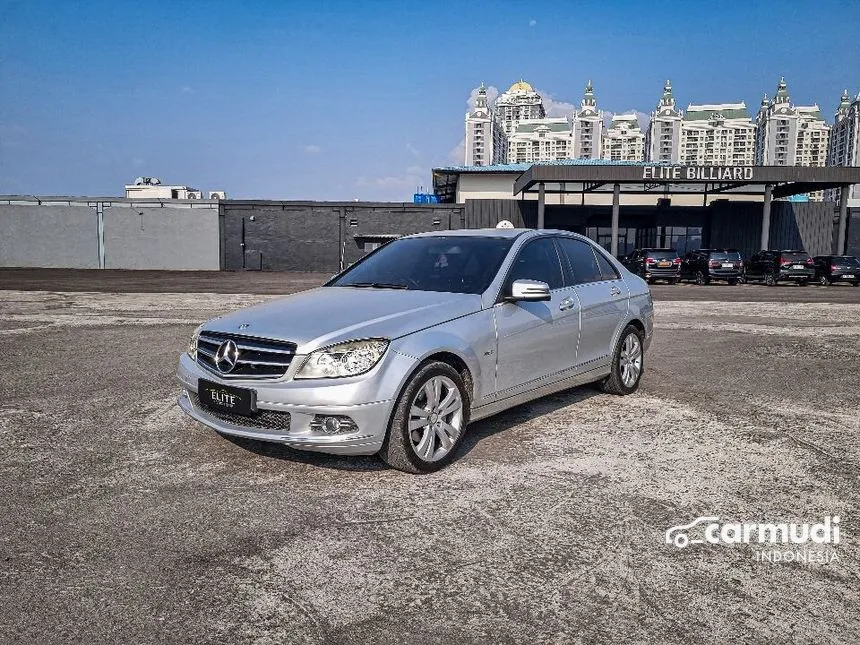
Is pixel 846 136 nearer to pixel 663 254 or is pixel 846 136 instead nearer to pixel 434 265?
pixel 663 254

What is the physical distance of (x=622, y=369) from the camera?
642 cm

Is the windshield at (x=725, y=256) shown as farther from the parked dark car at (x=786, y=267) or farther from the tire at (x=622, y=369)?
the tire at (x=622, y=369)

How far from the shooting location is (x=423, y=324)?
4242 mm

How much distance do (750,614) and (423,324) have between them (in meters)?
2.38

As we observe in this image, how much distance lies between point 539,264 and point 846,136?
168 meters

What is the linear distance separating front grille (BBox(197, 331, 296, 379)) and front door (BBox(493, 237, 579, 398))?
1.55 metres

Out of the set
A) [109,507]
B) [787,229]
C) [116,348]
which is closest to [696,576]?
[109,507]

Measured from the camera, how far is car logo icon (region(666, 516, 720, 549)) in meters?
3.28

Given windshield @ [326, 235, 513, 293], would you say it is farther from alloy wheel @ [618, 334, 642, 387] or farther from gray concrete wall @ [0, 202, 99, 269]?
gray concrete wall @ [0, 202, 99, 269]

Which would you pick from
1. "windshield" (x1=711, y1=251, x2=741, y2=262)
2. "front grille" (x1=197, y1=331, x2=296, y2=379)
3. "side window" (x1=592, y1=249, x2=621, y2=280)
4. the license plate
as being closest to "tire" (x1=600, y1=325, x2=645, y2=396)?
"side window" (x1=592, y1=249, x2=621, y2=280)

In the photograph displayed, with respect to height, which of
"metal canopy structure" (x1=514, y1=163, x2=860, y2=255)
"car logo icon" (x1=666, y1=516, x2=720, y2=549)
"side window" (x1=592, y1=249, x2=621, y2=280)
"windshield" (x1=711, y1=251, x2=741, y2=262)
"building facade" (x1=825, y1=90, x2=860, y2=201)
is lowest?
"car logo icon" (x1=666, y1=516, x2=720, y2=549)

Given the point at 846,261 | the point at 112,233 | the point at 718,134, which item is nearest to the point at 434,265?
the point at 846,261

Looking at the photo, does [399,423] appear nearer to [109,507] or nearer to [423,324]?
[423,324]

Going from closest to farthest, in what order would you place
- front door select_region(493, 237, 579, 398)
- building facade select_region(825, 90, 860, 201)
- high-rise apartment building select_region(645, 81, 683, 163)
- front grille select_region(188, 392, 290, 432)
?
front grille select_region(188, 392, 290, 432) < front door select_region(493, 237, 579, 398) < building facade select_region(825, 90, 860, 201) < high-rise apartment building select_region(645, 81, 683, 163)
